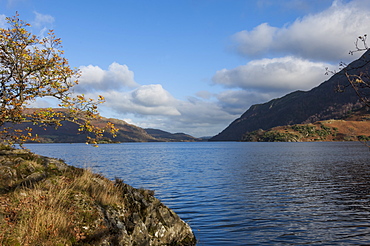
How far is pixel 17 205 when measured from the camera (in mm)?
12438

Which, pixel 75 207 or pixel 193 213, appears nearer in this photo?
pixel 75 207

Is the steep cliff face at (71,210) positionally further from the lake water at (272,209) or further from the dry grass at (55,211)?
the lake water at (272,209)

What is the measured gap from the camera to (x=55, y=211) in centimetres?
1223

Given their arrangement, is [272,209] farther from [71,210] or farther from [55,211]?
[55,211]

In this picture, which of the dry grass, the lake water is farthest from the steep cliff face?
the lake water

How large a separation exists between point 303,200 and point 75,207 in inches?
913

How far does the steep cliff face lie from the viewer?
11.3 metres

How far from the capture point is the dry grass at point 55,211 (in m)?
10.8

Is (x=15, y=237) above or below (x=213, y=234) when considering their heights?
above

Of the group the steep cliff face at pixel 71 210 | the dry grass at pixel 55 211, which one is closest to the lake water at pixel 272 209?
the steep cliff face at pixel 71 210

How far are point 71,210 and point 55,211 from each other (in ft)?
3.15

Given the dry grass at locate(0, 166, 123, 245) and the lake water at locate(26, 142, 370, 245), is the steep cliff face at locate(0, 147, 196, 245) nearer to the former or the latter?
the dry grass at locate(0, 166, 123, 245)

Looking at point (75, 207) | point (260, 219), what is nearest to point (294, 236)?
point (260, 219)

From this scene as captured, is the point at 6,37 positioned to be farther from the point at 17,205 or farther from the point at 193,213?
the point at 193,213
